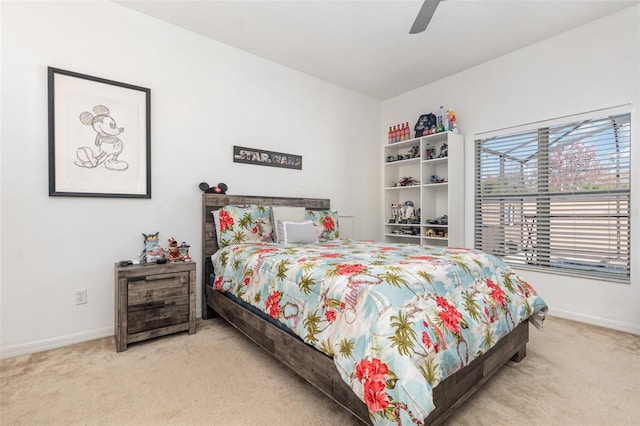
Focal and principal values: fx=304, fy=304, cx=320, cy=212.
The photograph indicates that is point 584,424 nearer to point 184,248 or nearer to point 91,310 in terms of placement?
point 184,248

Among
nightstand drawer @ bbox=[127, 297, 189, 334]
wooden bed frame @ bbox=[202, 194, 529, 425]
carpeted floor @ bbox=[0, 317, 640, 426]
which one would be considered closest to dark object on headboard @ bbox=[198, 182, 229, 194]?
wooden bed frame @ bbox=[202, 194, 529, 425]

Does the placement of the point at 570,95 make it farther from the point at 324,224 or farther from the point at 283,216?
the point at 283,216

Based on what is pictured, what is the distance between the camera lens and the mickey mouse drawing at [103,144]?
7.78 ft

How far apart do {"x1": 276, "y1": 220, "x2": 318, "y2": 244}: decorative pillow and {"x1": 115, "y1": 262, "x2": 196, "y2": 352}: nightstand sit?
2.66ft

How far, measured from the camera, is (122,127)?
2.53 meters

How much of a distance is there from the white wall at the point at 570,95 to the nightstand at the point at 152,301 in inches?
124

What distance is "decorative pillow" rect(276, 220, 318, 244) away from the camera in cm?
279

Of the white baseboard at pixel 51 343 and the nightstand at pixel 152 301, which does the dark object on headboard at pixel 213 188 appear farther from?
the white baseboard at pixel 51 343

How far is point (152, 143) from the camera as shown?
269cm

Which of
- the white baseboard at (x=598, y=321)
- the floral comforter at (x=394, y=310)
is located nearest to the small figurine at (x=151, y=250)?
the floral comforter at (x=394, y=310)

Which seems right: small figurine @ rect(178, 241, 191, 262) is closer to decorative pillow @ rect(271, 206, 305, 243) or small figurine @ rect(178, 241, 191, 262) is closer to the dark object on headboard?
the dark object on headboard

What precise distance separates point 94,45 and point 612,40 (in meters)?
4.40

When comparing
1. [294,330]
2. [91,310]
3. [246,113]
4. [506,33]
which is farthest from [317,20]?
[91,310]

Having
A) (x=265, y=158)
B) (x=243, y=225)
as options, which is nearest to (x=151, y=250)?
(x=243, y=225)
